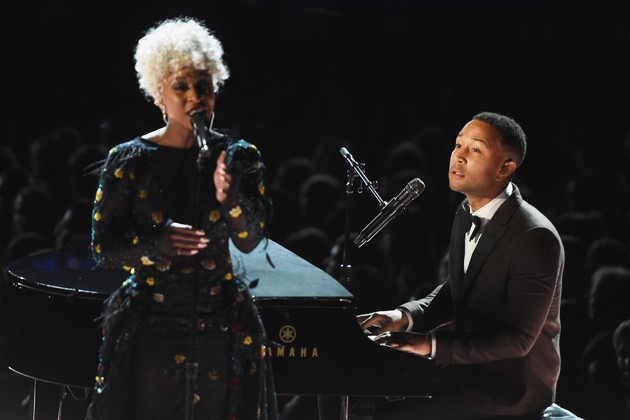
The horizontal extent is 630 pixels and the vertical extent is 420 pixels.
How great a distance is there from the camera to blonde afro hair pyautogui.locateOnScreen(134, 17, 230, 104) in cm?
253

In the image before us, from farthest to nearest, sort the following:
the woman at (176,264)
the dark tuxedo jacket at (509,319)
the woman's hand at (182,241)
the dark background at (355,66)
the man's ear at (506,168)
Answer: the dark background at (355,66)
the man's ear at (506,168)
the dark tuxedo jacket at (509,319)
the woman at (176,264)
the woman's hand at (182,241)

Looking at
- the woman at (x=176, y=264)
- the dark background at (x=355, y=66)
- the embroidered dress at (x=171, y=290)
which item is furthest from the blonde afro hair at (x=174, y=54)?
the dark background at (x=355, y=66)

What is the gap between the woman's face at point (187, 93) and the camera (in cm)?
249

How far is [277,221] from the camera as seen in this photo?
6.03m

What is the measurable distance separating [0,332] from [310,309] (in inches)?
64.4

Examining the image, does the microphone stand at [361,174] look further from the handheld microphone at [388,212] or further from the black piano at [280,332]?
the black piano at [280,332]

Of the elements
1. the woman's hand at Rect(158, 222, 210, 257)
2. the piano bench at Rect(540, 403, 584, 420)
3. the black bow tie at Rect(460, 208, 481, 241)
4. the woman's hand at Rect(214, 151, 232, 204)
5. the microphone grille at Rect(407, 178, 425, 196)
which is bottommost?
the piano bench at Rect(540, 403, 584, 420)

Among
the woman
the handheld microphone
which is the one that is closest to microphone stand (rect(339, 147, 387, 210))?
the handheld microphone

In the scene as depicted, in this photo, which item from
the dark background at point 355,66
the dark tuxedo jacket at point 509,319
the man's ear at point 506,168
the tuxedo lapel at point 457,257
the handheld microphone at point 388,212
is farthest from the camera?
the dark background at point 355,66

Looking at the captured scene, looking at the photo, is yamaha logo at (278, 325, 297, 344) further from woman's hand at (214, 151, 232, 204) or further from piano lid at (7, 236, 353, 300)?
woman's hand at (214, 151, 232, 204)

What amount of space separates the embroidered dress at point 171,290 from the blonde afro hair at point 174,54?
7.1 inches

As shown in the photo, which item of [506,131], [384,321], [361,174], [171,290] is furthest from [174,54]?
[384,321]

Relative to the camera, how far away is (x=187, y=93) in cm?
249

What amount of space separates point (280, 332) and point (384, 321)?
1.46 feet
